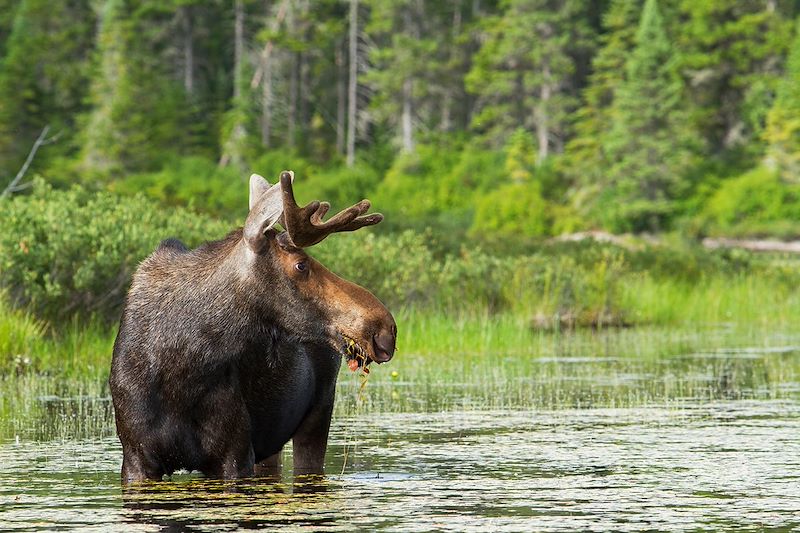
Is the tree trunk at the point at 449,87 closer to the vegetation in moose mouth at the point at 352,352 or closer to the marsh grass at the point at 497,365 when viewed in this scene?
the marsh grass at the point at 497,365

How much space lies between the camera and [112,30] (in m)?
69.2

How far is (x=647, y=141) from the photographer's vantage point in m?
63.0

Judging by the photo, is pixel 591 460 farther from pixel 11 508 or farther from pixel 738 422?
pixel 11 508

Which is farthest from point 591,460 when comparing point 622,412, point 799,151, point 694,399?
point 799,151

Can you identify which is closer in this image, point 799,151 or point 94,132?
point 799,151

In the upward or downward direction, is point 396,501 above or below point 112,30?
below

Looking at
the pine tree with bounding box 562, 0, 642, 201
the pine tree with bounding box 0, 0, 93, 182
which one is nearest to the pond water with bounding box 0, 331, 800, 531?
the pine tree with bounding box 0, 0, 93, 182

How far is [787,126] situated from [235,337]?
186 ft

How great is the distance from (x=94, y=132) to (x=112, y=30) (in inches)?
176

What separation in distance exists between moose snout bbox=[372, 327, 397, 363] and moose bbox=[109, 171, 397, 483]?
2 cm

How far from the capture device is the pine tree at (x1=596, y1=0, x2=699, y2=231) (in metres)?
62.9

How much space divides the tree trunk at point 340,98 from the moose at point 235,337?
2659 inches

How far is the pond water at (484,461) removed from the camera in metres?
7.60

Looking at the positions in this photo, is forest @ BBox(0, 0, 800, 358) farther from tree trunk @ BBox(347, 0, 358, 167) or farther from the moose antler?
the moose antler
